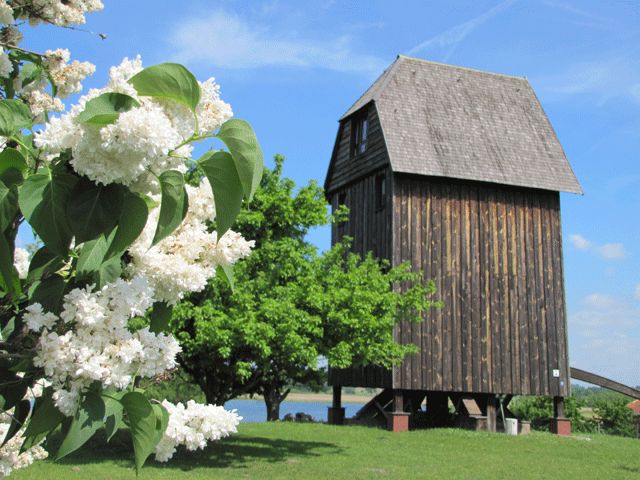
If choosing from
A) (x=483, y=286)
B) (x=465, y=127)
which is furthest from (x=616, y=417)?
(x=465, y=127)

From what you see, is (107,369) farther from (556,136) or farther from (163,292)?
(556,136)

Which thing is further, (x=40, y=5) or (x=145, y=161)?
(x=40, y=5)

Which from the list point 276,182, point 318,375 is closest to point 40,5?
point 276,182

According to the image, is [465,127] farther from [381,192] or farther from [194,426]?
[194,426]

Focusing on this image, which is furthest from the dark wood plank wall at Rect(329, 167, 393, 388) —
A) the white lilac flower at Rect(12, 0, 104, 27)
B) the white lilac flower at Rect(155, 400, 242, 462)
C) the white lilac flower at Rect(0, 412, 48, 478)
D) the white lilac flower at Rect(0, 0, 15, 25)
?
the white lilac flower at Rect(155, 400, 242, 462)

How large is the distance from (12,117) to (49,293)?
574 millimetres

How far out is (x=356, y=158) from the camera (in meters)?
25.8

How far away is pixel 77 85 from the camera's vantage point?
4.48m

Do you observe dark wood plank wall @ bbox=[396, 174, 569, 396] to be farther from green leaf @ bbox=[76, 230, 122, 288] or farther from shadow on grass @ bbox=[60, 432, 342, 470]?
green leaf @ bbox=[76, 230, 122, 288]

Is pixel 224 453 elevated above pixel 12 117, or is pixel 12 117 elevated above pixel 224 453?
pixel 12 117

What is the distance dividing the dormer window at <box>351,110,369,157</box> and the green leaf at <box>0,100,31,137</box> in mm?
23076

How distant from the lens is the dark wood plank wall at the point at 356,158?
23.8 meters

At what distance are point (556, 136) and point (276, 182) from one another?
40.3 feet

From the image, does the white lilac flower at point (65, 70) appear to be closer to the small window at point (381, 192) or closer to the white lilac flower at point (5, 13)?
the white lilac flower at point (5, 13)
